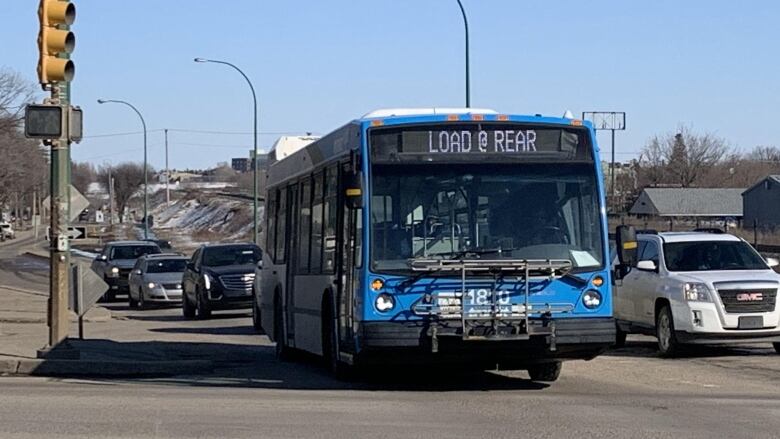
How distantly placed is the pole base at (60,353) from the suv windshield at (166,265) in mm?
19978

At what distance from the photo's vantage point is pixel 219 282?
29406mm

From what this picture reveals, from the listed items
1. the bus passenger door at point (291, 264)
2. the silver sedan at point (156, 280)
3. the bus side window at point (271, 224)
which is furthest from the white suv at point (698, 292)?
the silver sedan at point (156, 280)

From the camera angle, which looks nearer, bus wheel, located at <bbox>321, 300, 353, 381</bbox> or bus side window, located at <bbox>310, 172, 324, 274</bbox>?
bus wheel, located at <bbox>321, 300, 353, 381</bbox>

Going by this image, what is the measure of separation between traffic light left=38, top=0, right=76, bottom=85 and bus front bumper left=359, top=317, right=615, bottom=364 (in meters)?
5.29

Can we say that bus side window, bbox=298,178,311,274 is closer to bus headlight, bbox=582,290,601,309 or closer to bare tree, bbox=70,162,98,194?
→ bus headlight, bbox=582,290,601,309

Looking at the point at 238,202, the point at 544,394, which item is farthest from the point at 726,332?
the point at 238,202

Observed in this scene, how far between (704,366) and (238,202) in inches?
3987

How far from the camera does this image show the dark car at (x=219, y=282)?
2933cm

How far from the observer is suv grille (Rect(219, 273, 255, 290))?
29.4 metres

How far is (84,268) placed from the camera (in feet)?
60.7

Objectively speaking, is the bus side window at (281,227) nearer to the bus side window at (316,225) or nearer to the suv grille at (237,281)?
the bus side window at (316,225)

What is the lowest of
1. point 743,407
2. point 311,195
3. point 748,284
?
point 743,407

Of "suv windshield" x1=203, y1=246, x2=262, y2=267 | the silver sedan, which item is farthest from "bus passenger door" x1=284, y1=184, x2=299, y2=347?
the silver sedan

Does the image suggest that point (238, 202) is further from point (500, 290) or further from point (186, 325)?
point (500, 290)
